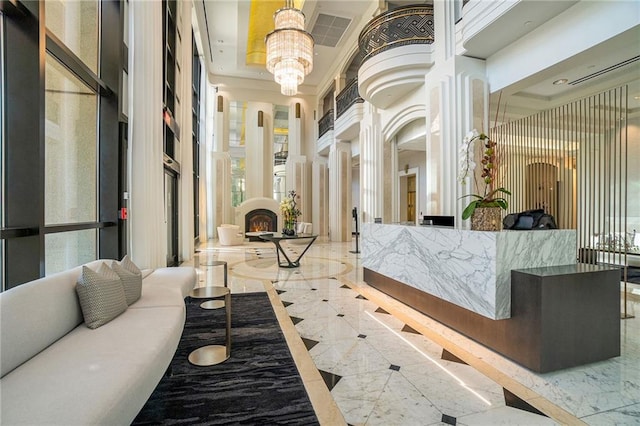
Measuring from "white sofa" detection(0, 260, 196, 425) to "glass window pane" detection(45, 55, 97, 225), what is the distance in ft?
4.30

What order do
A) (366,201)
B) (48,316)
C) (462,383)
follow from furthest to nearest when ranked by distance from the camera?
(366,201) < (462,383) < (48,316)

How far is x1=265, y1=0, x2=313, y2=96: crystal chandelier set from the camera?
5742 mm

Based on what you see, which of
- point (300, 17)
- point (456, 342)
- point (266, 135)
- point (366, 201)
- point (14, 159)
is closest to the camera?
point (14, 159)

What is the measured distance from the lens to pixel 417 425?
1782mm

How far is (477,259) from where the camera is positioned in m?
2.77

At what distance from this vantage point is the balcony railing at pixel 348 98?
929 centimetres

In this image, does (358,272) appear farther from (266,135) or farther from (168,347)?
(266,135)

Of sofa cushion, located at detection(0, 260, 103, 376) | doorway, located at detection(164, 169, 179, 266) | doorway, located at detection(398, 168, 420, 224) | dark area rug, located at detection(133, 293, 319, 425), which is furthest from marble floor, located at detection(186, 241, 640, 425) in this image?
doorway, located at detection(398, 168, 420, 224)

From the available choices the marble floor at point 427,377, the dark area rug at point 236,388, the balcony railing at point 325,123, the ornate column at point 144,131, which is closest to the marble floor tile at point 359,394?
the marble floor at point 427,377

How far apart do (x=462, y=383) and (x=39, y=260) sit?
336 centimetres

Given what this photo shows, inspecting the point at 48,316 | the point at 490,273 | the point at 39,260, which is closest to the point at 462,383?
the point at 490,273

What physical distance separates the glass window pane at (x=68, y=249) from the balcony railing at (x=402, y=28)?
Answer: 594cm

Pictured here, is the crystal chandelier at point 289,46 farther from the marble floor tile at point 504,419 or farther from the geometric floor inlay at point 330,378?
the marble floor tile at point 504,419

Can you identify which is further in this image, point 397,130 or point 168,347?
point 397,130
